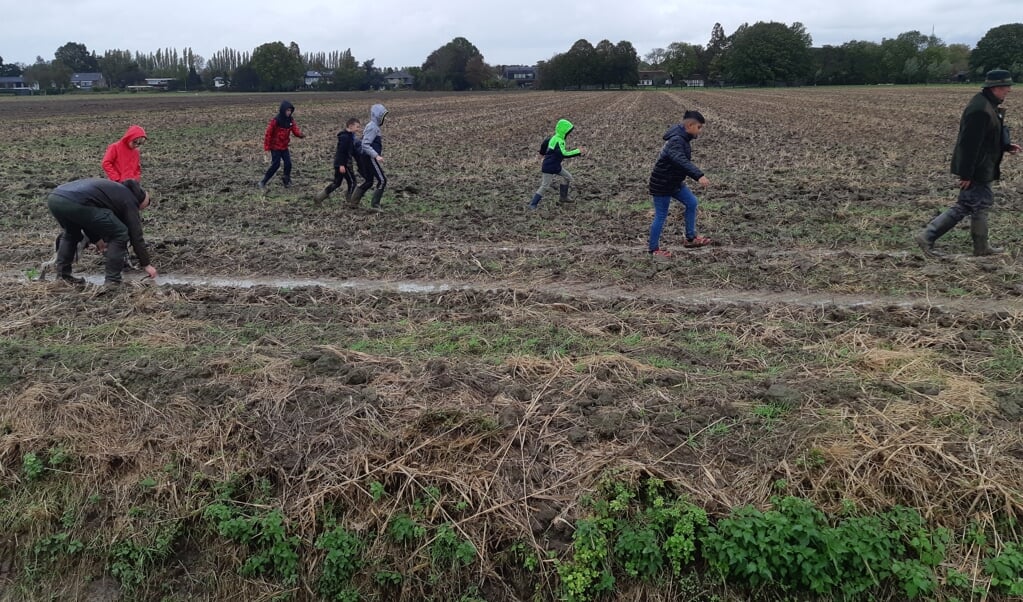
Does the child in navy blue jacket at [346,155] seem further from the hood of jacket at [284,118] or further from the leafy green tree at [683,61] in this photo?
the leafy green tree at [683,61]

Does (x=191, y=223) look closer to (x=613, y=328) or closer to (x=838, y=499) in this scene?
(x=613, y=328)

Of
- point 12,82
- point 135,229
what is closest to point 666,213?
point 135,229

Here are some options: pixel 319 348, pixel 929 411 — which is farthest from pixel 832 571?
pixel 319 348

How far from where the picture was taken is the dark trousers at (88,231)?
663 centimetres

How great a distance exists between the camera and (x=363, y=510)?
385 centimetres

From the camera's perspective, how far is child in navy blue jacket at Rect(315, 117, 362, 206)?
1072 cm

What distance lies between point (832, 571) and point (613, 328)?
8.63 feet

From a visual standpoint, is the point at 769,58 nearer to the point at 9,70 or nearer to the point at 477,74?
the point at 477,74

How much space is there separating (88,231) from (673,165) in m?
6.11

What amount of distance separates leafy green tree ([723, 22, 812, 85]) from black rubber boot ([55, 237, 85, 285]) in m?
102

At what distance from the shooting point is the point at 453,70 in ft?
343

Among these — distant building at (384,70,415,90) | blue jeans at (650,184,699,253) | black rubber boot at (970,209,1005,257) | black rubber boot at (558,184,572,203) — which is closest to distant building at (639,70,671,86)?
distant building at (384,70,415,90)

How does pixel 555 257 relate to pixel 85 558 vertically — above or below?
above

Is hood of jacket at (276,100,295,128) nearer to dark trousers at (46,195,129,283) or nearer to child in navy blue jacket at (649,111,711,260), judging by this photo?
dark trousers at (46,195,129,283)
